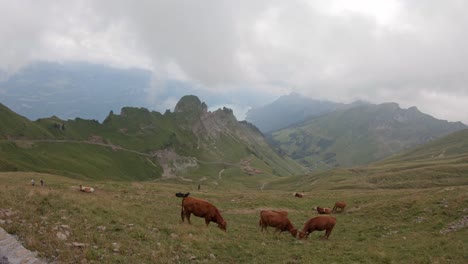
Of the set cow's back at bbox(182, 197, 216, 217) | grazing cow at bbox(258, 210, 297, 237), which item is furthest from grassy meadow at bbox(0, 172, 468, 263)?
cow's back at bbox(182, 197, 216, 217)

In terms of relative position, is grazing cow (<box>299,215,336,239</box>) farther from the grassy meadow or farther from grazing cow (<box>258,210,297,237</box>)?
grazing cow (<box>258,210,297,237</box>)

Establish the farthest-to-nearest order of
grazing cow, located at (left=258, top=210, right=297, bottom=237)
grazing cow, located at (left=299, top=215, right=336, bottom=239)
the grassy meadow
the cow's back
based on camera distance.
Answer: grazing cow, located at (left=258, top=210, right=297, bottom=237), grazing cow, located at (left=299, top=215, right=336, bottom=239), the cow's back, the grassy meadow

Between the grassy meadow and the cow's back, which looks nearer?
the grassy meadow

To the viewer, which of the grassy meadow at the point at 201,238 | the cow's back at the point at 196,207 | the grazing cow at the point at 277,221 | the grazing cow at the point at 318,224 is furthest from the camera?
the grazing cow at the point at 277,221

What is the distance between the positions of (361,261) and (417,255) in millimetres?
4154

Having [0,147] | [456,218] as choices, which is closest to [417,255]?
[456,218]

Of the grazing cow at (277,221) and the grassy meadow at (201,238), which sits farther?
the grazing cow at (277,221)

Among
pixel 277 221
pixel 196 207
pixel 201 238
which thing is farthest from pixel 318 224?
pixel 201 238

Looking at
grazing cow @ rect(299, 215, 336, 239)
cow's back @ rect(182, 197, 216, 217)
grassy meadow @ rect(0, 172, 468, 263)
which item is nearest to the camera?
grassy meadow @ rect(0, 172, 468, 263)

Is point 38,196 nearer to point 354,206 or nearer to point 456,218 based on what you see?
point 456,218

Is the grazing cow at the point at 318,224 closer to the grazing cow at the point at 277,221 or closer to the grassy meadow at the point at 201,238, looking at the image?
the grassy meadow at the point at 201,238

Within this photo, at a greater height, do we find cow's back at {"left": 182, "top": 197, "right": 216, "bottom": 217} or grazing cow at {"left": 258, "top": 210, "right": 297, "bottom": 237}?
cow's back at {"left": 182, "top": 197, "right": 216, "bottom": 217}

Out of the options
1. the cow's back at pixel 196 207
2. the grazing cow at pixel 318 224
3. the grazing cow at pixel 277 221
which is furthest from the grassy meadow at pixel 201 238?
the cow's back at pixel 196 207

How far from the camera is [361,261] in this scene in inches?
727
